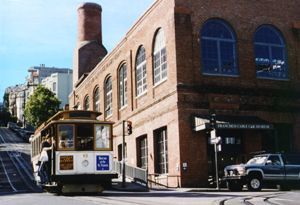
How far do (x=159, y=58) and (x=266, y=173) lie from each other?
1077 cm

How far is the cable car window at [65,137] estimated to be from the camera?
18.8m

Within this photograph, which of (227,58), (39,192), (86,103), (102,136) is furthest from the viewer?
(86,103)

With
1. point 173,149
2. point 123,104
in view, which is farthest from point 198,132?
point 123,104

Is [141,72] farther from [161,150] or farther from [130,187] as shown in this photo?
[130,187]

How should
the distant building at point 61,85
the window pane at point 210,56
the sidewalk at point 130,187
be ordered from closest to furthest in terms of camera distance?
the sidewalk at point 130,187, the window pane at point 210,56, the distant building at point 61,85

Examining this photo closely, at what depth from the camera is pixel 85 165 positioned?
1875cm

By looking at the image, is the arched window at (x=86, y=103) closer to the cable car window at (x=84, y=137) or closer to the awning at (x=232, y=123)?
the awning at (x=232, y=123)

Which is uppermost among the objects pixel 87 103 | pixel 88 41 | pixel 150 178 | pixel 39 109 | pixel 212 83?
pixel 88 41

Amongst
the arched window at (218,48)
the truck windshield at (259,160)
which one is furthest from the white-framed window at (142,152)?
the truck windshield at (259,160)

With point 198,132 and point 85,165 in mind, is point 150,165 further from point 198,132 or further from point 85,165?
point 85,165

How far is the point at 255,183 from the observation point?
22453mm

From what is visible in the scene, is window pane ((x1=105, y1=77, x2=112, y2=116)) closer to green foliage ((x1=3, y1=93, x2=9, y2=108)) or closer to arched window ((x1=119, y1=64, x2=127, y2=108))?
arched window ((x1=119, y1=64, x2=127, y2=108))

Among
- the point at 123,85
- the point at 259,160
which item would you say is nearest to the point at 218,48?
the point at 259,160

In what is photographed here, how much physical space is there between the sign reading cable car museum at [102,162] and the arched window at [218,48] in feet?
35.3
